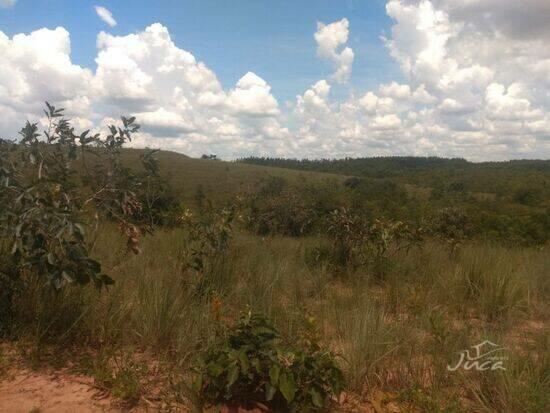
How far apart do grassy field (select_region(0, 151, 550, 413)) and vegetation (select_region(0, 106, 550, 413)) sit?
0.01m

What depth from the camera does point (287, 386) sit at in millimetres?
2662

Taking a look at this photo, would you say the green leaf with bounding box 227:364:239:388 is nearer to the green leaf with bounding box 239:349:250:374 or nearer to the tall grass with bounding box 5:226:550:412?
the green leaf with bounding box 239:349:250:374

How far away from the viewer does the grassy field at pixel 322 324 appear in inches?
120

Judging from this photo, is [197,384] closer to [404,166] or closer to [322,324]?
[322,324]

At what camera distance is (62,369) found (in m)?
3.39

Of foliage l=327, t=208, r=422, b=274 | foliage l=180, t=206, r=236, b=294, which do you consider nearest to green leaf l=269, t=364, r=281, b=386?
foliage l=180, t=206, r=236, b=294

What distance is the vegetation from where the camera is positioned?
290 cm

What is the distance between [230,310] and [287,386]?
1.75m

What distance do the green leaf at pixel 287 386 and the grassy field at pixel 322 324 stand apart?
1.43ft

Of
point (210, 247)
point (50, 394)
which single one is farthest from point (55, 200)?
point (210, 247)

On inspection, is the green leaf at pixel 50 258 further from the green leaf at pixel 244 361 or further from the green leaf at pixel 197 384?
the green leaf at pixel 244 361

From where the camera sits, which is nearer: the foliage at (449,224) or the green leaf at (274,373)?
the green leaf at (274,373)

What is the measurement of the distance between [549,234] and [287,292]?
47.7ft

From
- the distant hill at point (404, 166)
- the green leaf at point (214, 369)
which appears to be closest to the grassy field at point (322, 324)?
the green leaf at point (214, 369)
